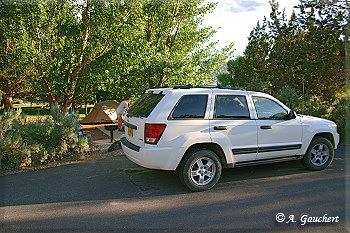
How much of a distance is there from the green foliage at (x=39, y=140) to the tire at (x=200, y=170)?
3.82 meters

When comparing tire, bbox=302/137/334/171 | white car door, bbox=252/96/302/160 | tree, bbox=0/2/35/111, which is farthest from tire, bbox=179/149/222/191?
tree, bbox=0/2/35/111

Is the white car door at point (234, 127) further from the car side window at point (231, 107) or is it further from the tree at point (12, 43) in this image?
the tree at point (12, 43)

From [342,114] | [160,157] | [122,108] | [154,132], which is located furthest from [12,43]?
[342,114]

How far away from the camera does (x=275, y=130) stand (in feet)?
18.4

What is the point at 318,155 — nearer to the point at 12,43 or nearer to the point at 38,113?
the point at 38,113

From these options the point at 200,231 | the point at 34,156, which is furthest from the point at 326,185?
the point at 34,156

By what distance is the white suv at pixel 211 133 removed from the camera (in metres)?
4.82

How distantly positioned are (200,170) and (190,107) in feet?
3.81

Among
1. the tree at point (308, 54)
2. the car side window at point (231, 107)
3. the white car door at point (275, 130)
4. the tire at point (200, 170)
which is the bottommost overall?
the tire at point (200, 170)

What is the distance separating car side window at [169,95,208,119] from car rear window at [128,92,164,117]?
394 millimetres

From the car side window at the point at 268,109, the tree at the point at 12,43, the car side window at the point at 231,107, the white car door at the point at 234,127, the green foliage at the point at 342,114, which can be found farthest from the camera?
the tree at the point at 12,43

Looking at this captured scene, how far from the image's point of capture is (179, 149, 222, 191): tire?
192 inches

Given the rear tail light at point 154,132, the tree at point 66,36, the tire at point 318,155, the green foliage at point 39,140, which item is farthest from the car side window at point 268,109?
the tree at point 66,36

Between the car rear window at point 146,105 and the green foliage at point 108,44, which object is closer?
the car rear window at point 146,105
